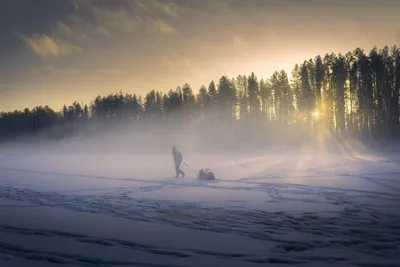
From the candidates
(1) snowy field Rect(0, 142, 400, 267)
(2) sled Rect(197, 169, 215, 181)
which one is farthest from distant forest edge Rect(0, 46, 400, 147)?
(1) snowy field Rect(0, 142, 400, 267)

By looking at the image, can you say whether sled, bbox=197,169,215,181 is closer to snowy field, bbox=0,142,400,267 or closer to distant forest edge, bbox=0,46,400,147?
snowy field, bbox=0,142,400,267

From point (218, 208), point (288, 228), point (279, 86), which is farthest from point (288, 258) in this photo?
point (279, 86)

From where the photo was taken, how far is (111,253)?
4.71 metres

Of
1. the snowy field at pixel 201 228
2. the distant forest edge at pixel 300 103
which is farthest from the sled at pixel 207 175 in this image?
the distant forest edge at pixel 300 103

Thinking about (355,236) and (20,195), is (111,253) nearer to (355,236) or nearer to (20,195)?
(355,236)

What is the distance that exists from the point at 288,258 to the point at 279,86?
63368 mm

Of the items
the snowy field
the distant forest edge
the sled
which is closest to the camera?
the snowy field

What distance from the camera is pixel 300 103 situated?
57969 millimetres

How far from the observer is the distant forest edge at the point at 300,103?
1987 inches

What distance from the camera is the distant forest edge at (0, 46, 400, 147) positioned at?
166 feet

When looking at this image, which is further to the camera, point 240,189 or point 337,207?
point 240,189

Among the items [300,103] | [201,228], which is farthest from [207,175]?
[300,103]

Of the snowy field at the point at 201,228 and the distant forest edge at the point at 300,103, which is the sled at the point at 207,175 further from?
the distant forest edge at the point at 300,103

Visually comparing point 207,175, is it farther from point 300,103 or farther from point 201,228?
point 300,103
